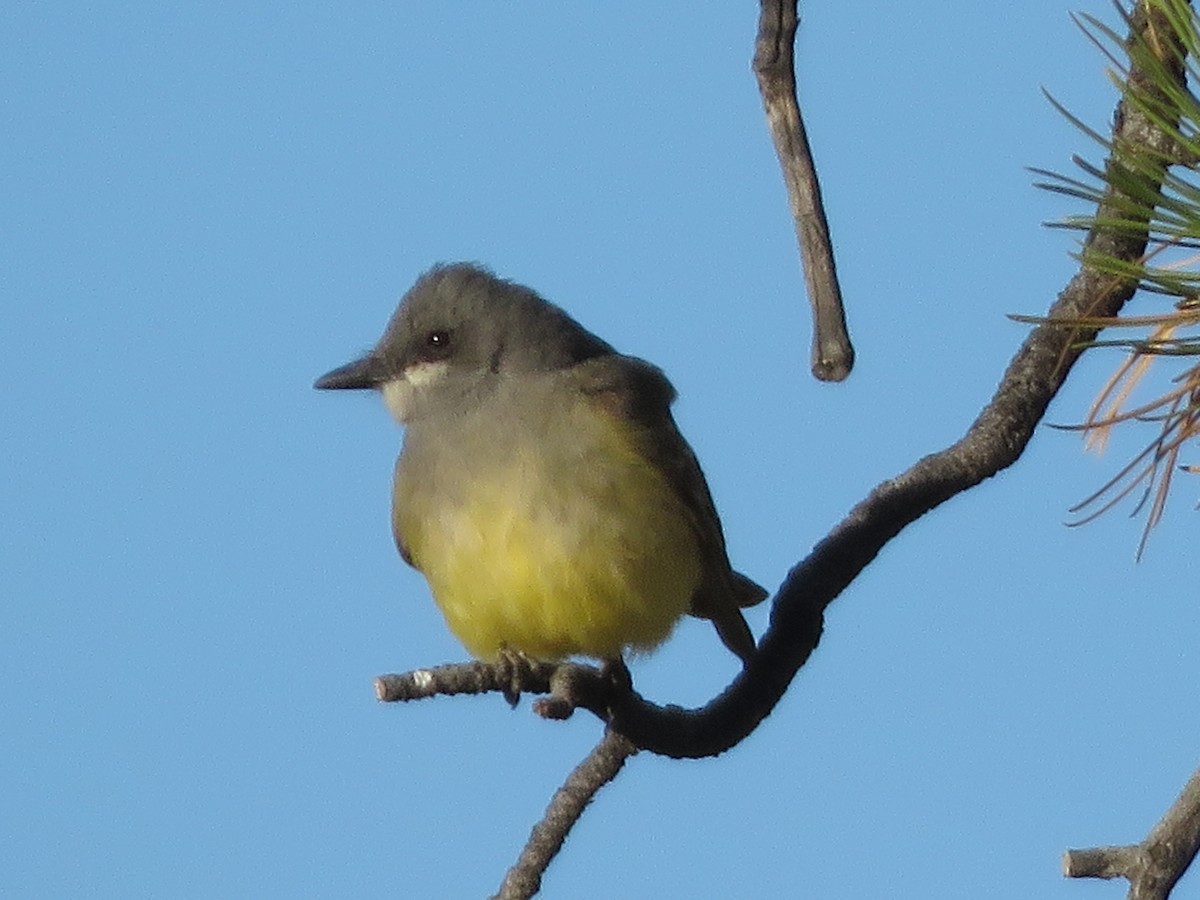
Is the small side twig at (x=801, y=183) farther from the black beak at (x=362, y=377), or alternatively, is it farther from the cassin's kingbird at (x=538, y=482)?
the black beak at (x=362, y=377)

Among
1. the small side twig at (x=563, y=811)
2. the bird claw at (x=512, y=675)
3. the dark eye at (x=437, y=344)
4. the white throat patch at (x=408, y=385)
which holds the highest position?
the dark eye at (x=437, y=344)

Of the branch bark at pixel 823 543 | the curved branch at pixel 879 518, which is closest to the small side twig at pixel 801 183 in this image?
the branch bark at pixel 823 543

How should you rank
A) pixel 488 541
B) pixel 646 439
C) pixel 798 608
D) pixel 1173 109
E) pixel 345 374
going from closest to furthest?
pixel 1173 109 < pixel 798 608 < pixel 488 541 < pixel 646 439 < pixel 345 374

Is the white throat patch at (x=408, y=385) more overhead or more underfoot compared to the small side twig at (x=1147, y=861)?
more overhead

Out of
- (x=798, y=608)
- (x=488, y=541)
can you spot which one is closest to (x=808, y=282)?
(x=798, y=608)

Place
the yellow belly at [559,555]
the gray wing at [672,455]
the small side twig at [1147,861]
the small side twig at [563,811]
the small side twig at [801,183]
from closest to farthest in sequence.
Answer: the small side twig at [1147,861]
the small side twig at [801,183]
the small side twig at [563,811]
the yellow belly at [559,555]
the gray wing at [672,455]

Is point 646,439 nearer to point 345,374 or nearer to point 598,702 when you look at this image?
point 345,374

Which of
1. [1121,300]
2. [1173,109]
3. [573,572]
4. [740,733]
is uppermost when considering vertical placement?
[1173,109]
